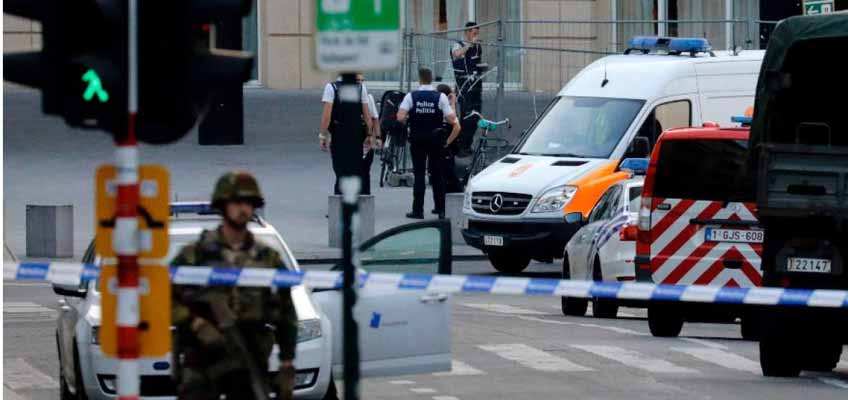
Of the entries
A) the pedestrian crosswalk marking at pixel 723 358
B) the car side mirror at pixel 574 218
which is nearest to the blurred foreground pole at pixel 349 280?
the pedestrian crosswalk marking at pixel 723 358

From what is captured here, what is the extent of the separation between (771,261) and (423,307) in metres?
3.15

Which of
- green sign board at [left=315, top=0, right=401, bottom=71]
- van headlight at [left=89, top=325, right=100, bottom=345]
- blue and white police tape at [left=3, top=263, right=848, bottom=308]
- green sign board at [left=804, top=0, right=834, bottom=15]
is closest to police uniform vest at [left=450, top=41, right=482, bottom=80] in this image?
green sign board at [left=804, top=0, right=834, bottom=15]

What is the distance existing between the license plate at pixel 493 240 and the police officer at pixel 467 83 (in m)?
5.98

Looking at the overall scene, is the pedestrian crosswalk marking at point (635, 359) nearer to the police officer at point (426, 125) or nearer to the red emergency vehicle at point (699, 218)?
the red emergency vehicle at point (699, 218)

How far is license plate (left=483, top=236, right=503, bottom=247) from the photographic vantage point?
2284cm

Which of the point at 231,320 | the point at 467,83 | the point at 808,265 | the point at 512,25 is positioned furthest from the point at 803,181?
the point at 512,25

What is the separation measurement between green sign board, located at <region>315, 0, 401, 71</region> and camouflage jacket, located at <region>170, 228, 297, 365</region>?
2028mm

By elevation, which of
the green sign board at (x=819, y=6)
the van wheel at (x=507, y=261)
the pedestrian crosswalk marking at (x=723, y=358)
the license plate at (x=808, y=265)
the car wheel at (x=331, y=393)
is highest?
the green sign board at (x=819, y=6)

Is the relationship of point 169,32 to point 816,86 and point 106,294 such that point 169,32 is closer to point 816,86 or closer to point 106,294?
point 106,294

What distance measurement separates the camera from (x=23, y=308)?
18.8 m

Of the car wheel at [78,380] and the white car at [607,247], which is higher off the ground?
the white car at [607,247]

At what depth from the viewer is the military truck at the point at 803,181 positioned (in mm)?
14188

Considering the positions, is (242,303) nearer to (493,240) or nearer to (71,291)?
(71,291)

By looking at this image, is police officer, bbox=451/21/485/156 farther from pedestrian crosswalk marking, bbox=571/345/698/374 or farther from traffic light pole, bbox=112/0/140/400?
traffic light pole, bbox=112/0/140/400
